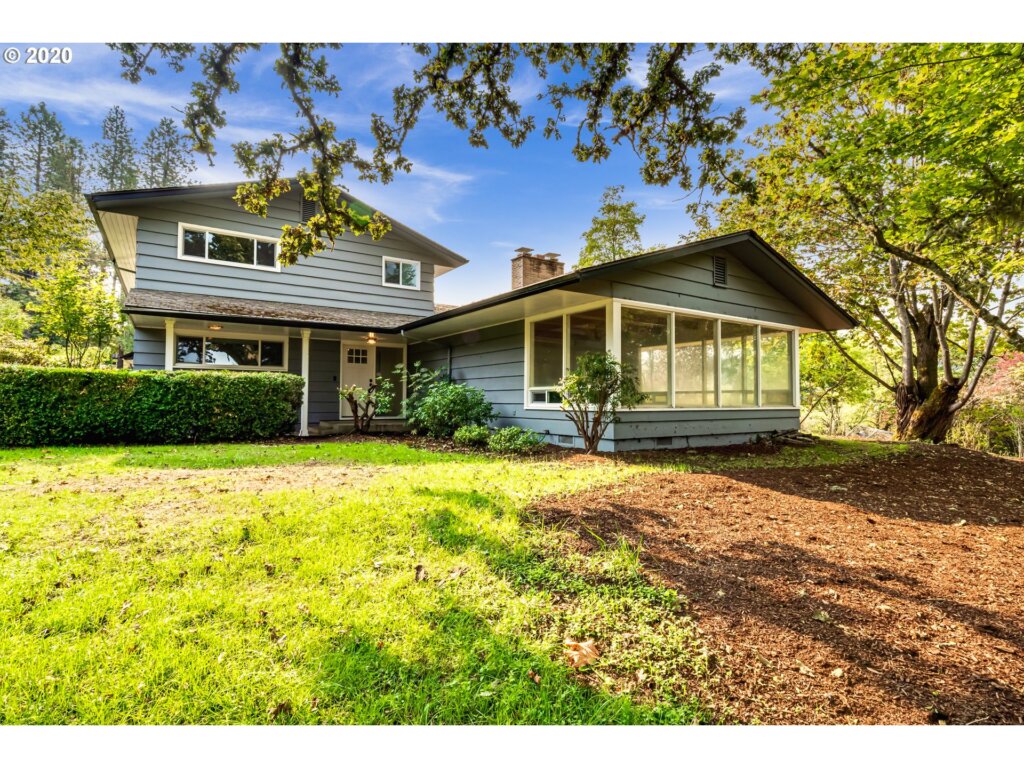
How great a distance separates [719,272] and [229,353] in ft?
33.1

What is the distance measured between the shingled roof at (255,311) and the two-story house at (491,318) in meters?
0.04

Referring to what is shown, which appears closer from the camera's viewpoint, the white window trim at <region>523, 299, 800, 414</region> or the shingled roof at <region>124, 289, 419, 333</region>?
the white window trim at <region>523, 299, 800, 414</region>

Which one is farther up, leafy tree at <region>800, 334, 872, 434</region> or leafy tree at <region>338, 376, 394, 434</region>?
leafy tree at <region>800, 334, 872, 434</region>

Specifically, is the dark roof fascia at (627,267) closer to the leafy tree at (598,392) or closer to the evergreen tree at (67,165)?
the leafy tree at (598,392)

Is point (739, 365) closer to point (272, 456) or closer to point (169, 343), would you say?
point (272, 456)

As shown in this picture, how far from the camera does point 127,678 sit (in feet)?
5.56

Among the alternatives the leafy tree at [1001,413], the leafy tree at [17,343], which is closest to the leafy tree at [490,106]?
the leafy tree at [1001,413]

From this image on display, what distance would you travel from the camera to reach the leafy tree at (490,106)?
341 cm

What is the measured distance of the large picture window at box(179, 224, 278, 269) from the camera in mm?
9797

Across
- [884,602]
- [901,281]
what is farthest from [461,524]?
[901,281]

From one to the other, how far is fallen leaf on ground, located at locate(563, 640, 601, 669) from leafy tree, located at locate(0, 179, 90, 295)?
43.1ft

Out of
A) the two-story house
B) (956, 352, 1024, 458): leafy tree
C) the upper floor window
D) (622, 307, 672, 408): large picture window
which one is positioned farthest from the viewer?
the upper floor window

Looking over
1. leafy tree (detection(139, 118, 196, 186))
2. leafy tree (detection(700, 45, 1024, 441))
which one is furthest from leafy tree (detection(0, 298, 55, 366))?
leafy tree (detection(700, 45, 1024, 441))

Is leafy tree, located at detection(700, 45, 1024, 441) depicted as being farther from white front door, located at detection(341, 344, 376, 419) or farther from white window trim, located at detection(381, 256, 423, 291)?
white front door, located at detection(341, 344, 376, 419)
